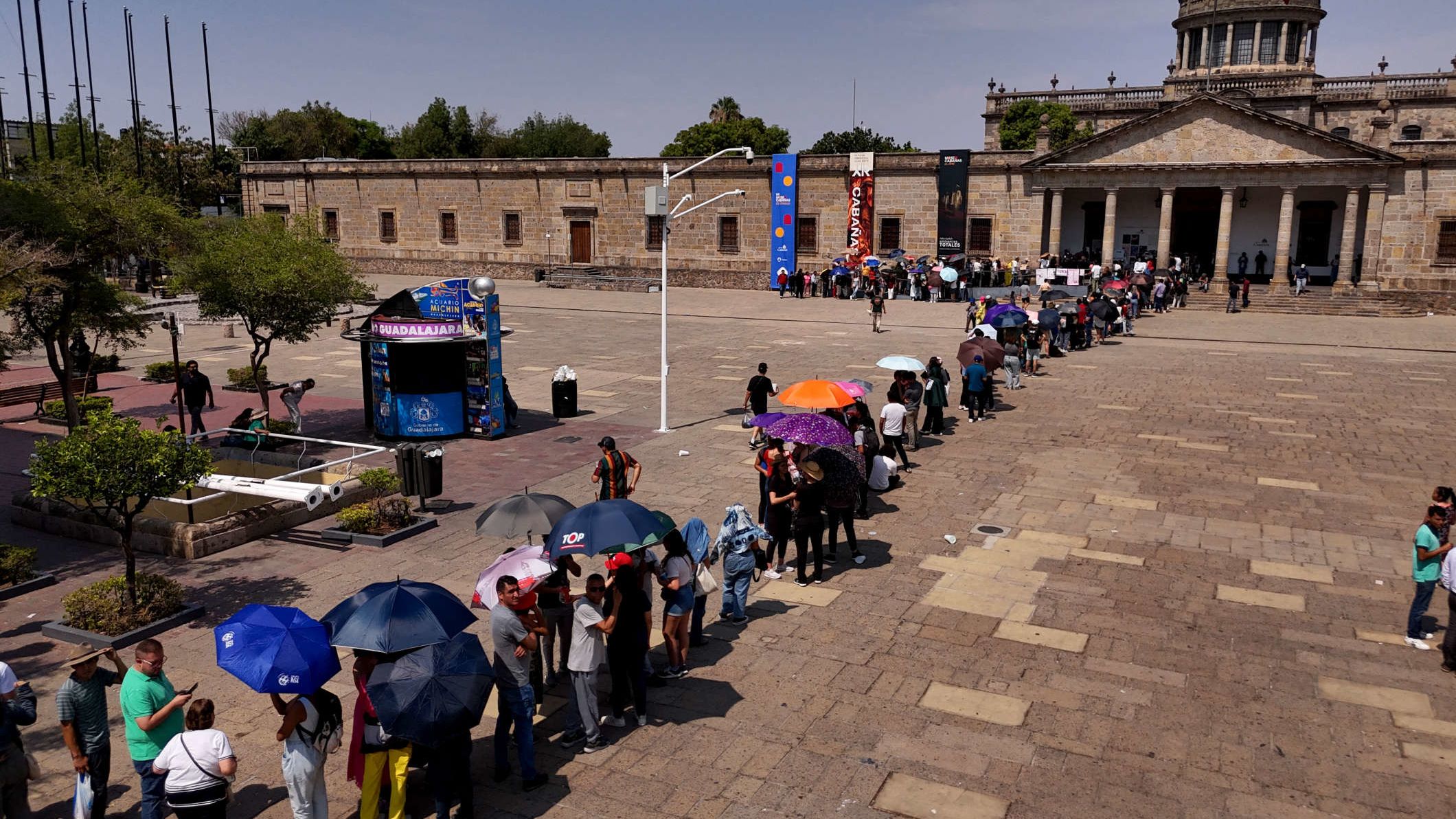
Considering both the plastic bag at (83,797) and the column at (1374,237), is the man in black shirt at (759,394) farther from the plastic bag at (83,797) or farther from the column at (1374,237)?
the column at (1374,237)

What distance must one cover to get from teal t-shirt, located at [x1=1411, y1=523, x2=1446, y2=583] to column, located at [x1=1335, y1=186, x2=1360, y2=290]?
36067 mm

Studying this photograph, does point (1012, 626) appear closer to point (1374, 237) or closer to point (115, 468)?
point (115, 468)

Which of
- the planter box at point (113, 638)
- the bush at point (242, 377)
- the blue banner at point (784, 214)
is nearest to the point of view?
the planter box at point (113, 638)

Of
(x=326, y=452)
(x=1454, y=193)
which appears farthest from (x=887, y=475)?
(x=1454, y=193)

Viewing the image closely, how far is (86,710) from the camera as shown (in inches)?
261

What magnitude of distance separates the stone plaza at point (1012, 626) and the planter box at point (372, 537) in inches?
6.0

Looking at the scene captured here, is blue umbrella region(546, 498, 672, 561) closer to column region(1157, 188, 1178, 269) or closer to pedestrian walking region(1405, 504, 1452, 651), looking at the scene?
pedestrian walking region(1405, 504, 1452, 651)

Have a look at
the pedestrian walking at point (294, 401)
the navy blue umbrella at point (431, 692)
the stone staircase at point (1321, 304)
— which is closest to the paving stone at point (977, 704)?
the navy blue umbrella at point (431, 692)

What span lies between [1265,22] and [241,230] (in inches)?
2399

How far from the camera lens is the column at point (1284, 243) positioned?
133ft

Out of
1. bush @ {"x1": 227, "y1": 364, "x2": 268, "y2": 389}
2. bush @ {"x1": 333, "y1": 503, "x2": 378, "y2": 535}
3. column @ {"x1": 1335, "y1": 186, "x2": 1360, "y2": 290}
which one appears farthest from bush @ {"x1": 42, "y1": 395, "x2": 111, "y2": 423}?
column @ {"x1": 1335, "y1": 186, "x2": 1360, "y2": 290}

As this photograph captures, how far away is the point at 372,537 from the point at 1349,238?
1627 inches

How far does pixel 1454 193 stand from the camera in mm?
38844

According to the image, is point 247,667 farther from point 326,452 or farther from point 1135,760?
point 326,452
